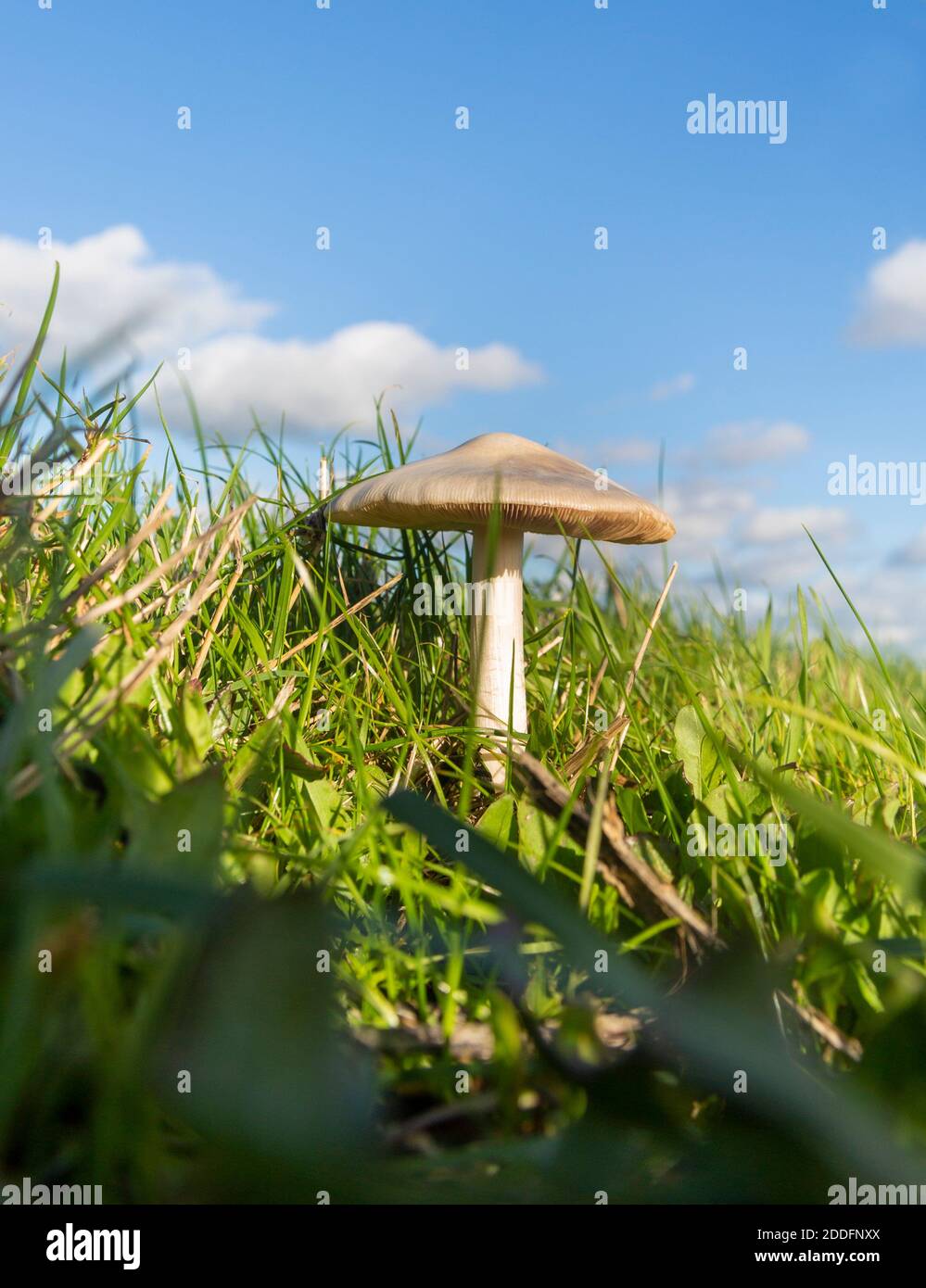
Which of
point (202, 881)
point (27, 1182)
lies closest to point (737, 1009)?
point (202, 881)

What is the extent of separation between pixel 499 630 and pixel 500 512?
2.10 ft

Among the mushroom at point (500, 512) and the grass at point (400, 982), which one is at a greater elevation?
the mushroom at point (500, 512)

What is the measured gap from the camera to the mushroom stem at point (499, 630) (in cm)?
343

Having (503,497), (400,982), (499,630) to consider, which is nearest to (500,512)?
(503,497)

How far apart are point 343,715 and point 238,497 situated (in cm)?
125

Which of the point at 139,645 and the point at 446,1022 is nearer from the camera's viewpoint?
the point at 446,1022

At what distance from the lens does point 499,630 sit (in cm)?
352

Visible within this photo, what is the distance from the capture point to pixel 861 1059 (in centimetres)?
118

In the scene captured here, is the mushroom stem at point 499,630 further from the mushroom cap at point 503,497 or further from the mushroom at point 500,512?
the mushroom cap at point 503,497

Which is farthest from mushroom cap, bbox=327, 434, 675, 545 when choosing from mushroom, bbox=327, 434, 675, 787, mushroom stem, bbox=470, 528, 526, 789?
mushroom stem, bbox=470, 528, 526, 789

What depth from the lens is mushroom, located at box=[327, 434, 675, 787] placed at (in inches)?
117

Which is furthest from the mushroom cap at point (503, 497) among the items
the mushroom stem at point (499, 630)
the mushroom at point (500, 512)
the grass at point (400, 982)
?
the grass at point (400, 982)

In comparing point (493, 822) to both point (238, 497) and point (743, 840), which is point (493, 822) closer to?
point (743, 840)

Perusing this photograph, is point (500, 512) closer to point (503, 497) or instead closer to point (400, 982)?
point (503, 497)
